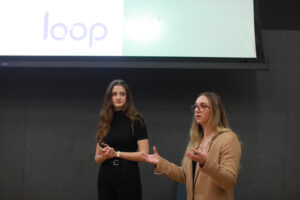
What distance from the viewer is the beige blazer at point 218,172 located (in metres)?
1.16

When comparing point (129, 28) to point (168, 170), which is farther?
point (129, 28)

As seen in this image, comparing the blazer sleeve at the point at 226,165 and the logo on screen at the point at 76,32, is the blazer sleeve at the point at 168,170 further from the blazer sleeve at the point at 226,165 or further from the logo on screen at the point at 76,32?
the logo on screen at the point at 76,32

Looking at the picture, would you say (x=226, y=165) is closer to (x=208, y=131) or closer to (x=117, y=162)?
(x=208, y=131)

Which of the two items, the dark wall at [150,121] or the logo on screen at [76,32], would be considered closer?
the logo on screen at [76,32]

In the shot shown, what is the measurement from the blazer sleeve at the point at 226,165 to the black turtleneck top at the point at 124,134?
0.82 metres

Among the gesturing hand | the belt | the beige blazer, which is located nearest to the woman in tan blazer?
the beige blazer

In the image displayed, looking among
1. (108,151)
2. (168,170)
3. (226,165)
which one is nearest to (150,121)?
(108,151)

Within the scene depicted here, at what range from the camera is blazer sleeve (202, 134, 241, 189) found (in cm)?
114

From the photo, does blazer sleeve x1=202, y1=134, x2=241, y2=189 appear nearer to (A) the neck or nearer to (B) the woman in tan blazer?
(B) the woman in tan blazer

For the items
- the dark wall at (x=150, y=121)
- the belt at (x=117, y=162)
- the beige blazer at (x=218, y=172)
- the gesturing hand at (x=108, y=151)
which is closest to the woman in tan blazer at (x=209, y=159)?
the beige blazer at (x=218, y=172)

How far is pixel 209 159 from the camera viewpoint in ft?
3.75

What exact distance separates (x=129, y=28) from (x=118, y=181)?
1464 mm

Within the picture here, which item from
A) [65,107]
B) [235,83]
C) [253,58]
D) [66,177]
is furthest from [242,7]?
[66,177]

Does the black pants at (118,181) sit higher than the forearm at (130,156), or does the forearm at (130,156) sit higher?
the forearm at (130,156)
